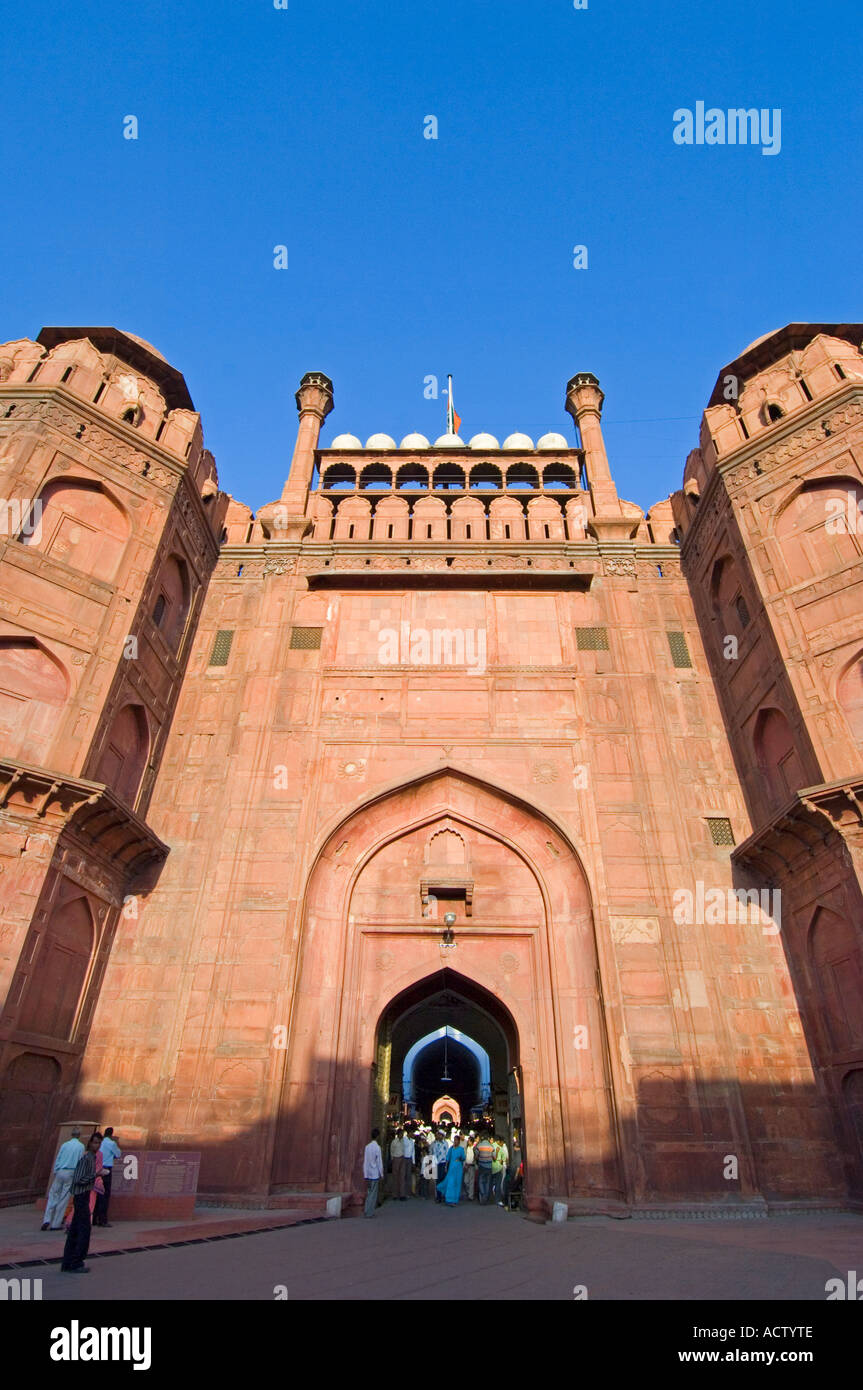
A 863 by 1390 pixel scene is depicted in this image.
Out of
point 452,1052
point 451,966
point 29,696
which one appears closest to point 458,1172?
point 451,966

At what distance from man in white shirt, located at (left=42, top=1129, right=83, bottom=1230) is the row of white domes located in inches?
686

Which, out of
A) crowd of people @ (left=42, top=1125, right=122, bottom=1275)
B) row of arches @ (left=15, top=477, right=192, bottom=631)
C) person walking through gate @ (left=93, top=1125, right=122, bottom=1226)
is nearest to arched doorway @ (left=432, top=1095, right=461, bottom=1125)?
person walking through gate @ (left=93, top=1125, right=122, bottom=1226)

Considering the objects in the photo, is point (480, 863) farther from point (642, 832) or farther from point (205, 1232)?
point (205, 1232)

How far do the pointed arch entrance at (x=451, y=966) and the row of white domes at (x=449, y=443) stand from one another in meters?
10.6

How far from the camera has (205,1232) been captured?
8.57m

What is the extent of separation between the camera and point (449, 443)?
69.3 feet

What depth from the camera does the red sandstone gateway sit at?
1148cm

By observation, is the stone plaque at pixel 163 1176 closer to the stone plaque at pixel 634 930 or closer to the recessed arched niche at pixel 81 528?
the stone plaque at pixel 634 930

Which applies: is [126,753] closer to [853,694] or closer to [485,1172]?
[485,1172]

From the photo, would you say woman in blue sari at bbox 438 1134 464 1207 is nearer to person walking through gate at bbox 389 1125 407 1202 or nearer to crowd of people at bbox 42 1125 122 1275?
person walking through gate at bbox 389 1125 407 1202
